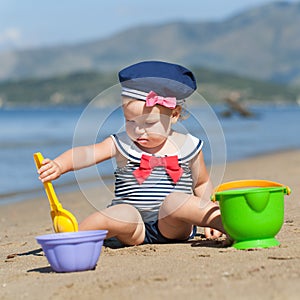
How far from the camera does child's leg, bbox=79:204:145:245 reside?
442 centimetres

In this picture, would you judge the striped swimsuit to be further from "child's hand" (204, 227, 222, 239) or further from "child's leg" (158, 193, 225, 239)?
"child's hand" (204, 227, 222, 239)

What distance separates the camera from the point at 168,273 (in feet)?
11.8

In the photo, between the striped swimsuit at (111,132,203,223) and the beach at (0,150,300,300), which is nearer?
the beach at (0,150,300,300)

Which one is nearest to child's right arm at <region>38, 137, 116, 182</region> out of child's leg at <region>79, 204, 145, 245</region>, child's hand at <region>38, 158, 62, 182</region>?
child's hand at <region>38, 158, 62, 182</region>

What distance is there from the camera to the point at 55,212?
425 centimetres

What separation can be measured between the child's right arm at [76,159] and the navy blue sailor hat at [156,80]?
0.37 m

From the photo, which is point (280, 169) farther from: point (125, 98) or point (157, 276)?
point (157, 276)

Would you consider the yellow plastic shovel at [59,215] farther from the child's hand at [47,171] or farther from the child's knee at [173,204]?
the child's knee at [173,204]

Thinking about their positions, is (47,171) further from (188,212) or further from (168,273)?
(168,273)

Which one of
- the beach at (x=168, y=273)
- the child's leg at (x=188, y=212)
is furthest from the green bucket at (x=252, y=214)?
→ the child's leg at (x=188, y=212)

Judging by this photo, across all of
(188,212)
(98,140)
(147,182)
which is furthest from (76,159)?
(188,212)

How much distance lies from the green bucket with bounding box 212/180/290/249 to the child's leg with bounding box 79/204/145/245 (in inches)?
22.5

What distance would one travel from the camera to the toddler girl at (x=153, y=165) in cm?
441

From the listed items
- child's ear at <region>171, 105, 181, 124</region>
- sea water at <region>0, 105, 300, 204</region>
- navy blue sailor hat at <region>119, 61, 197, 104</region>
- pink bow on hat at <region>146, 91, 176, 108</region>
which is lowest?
sea water at <region>0, 105, 300, 204</region>
